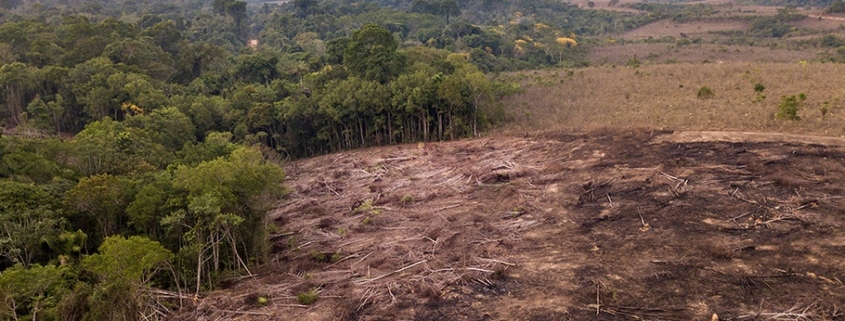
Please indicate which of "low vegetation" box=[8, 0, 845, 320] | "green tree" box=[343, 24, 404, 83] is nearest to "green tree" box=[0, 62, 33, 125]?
"low vegetation" box=[8, 0, 845, 320]

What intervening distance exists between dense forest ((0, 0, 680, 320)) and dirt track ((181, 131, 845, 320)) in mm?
1701

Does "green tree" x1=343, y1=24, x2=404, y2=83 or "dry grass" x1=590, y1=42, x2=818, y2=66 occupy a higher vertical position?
"green tree" x1=343, y1=24, x2=404, y2=83

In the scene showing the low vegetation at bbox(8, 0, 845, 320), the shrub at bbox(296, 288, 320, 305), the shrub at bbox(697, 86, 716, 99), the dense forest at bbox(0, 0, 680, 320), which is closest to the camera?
the dense forest at bbox(0, 0, 680, 320)

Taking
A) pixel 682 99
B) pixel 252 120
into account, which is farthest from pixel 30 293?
pixel 682 99

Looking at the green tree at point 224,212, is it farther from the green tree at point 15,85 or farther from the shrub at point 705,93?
the green tree at point 15,85

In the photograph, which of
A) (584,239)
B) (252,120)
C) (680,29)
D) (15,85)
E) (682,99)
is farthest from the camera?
(680,29)

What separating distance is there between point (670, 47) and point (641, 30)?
20.3m

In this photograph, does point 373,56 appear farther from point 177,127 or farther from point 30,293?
point 30,293

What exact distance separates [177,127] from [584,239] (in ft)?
55.1

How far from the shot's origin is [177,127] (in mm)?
21719

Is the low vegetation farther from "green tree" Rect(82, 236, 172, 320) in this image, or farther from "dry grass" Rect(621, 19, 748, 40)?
"dry grass" Rect(621, 19, 748, 40)

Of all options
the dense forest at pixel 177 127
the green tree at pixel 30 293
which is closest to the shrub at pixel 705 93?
the dense forest at pixel 177 127

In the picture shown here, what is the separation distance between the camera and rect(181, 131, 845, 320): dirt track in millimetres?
9133

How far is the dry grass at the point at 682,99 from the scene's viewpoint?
18547 millimetres
